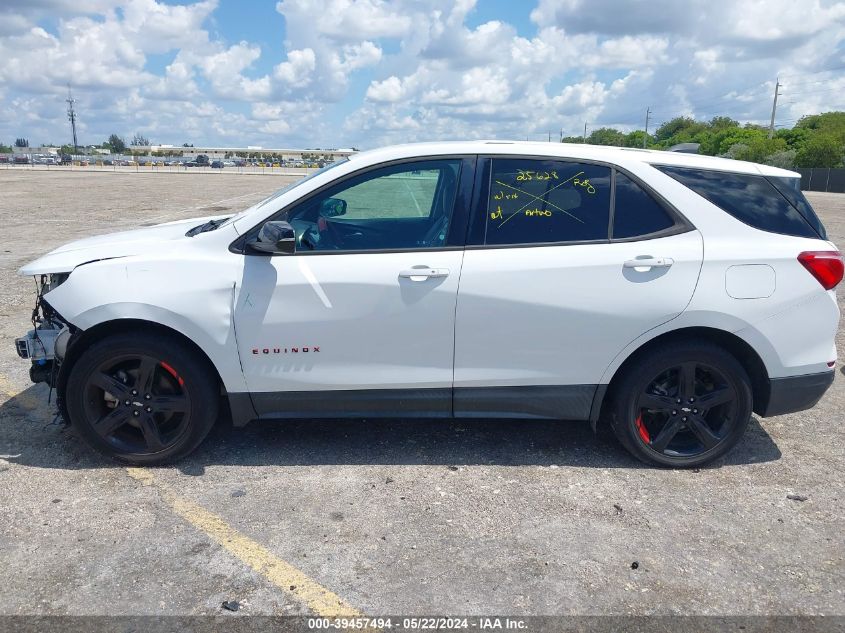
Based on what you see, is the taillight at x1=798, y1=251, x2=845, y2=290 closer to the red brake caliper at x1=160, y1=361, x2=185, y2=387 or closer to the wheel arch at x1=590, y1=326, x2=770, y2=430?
the wheel arch at x1=590, y1=326, x2=770, y2=430

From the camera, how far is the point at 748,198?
3750 mm

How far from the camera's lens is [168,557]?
304 cm

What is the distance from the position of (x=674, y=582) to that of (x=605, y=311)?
139 cm

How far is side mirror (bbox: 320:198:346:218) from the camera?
3.79 metres

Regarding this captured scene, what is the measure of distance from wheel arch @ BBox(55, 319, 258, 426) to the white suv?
1 centimetres

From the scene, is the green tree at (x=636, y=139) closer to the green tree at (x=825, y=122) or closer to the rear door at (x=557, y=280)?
the green tree at (x=825, y=122)

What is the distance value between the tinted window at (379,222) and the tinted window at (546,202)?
10.6 inches

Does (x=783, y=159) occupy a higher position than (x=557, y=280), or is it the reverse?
(x=783, y=159)

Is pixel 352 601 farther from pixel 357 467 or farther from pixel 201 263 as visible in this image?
pixel 201 263

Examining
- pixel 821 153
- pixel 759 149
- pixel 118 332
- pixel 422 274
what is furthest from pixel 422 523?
pixel 759 149

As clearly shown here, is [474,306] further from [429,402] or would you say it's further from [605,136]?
[605,136]

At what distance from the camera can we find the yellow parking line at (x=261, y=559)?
274 centimetres

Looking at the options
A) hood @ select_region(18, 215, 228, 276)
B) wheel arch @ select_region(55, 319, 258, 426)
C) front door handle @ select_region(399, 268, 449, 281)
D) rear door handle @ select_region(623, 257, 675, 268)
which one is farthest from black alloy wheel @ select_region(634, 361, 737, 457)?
hood @ select_region(18, 215, 228, 276)

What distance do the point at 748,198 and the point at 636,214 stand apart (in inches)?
26.1
